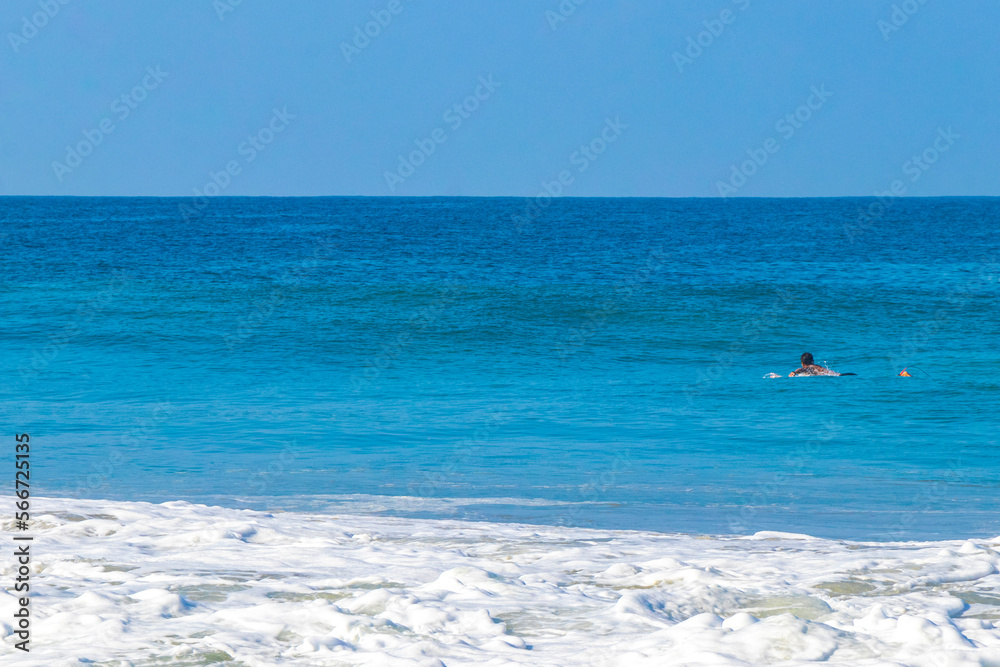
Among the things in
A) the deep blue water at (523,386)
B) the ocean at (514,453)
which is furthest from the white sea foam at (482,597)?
the deep blue water at (523,386)

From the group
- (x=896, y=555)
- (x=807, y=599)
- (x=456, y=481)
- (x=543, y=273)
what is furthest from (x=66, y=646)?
(x=543, y=273)

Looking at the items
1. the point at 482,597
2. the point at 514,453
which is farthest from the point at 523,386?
the point at 482,597

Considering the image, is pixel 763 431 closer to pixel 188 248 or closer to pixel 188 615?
pixel 188 615

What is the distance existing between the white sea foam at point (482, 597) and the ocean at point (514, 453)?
3cm

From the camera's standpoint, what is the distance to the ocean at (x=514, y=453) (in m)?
5.46

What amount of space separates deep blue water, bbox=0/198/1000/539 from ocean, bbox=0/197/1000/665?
10 cm

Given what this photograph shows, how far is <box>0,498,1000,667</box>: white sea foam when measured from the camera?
4785 millimetres

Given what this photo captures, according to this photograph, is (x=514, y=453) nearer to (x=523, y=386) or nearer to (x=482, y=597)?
(x=523, y=386)

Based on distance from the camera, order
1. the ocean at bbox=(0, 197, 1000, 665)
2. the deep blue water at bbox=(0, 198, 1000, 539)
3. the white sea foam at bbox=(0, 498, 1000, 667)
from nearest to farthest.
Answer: the white sea foam at bbox=(0, 498, 1000, 667), the ocean at bbox=(0, 197, 1000, 665), the deep blue water at bbox=(0, 198, 1000, 539)

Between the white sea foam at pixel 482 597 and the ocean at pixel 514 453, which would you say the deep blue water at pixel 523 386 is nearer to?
the ocean at pixel 514 453

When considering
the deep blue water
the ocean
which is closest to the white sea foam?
the ocean

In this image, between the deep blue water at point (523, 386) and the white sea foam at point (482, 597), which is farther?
the deep blue water at point (523, 386)

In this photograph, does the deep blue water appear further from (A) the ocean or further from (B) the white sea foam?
(B) the white sea foam

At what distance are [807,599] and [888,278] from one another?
3329cm
